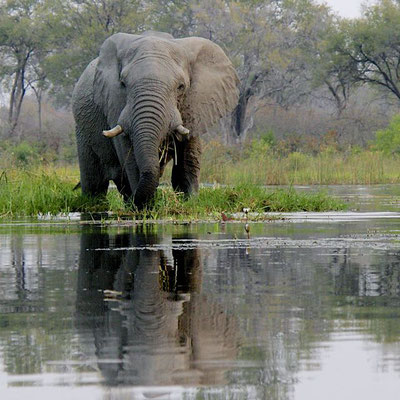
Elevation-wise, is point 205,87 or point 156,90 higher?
point 205,87

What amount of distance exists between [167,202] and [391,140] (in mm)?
32507

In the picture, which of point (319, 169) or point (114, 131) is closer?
point (114, 131)

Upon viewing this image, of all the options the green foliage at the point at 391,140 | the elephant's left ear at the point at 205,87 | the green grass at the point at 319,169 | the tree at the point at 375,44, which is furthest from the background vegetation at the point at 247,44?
the elephant's left ear at the point at 205,87

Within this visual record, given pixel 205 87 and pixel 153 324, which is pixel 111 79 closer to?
pixel 205 87

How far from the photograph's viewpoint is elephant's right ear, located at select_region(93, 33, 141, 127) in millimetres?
13789

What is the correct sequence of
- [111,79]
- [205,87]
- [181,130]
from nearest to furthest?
1. [181,130]
2. [111,79]
3. [205,87]

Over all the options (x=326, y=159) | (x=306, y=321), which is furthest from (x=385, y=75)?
(x=306, y=321)

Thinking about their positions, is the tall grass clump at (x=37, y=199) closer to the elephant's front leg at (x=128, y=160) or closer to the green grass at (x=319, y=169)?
the elephant's front leg at (x=128, y=160)

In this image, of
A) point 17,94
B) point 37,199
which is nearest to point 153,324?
point 37,199

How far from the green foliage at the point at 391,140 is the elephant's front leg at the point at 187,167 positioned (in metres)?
27.6

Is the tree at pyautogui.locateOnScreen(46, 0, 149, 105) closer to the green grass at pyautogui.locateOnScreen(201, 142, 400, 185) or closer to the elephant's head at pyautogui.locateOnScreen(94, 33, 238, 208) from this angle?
the green grass at pyautogui.locateOnScreen(201, 142, 400, 185)

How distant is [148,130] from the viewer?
12672 millimetres

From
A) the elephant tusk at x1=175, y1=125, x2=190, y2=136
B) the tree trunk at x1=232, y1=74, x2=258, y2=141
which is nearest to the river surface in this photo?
the elephant tusk at x1=175, y1=125, x2=190, y2=136

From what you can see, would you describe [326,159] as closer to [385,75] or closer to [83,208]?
[83,208]
